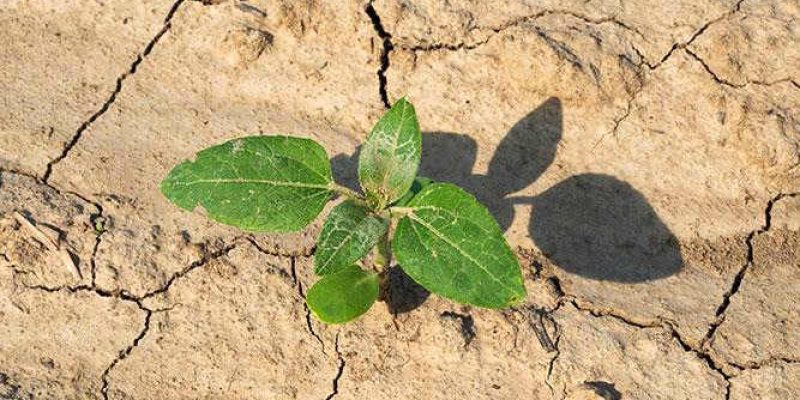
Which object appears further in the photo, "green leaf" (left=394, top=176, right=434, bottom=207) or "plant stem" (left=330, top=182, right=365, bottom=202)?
"green leaf" (left=394, top=176, right=434, bottom=207)

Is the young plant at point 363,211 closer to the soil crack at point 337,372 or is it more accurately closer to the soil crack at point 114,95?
the soil crack at point 337,372

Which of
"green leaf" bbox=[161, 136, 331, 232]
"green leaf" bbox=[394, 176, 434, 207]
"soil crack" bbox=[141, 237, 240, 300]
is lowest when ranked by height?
"soil crack" bbox=[141, 237, 240, 300]

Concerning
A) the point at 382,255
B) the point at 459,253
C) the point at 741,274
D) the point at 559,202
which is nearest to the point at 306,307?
the point at 382,255

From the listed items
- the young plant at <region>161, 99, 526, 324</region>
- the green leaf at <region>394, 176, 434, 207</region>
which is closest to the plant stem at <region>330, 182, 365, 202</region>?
the young plant at <region>161, 99, 526, 324</region>

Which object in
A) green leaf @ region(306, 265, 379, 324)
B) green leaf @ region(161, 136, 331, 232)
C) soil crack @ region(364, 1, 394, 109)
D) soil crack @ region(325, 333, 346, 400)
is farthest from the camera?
soil crack @ region(364, 1, 394, 109)

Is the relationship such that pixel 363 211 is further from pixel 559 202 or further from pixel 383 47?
pixel 383 47

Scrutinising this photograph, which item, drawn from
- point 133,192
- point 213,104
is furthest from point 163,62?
point 133,192

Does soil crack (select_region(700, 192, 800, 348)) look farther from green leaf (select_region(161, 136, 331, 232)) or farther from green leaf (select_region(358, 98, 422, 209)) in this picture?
green leaf (select_region(161, 136, 331, 232))
